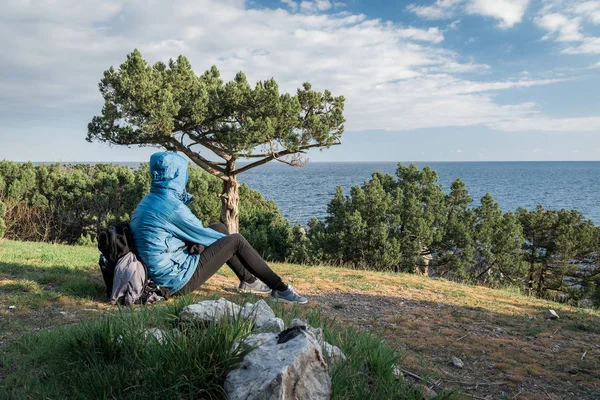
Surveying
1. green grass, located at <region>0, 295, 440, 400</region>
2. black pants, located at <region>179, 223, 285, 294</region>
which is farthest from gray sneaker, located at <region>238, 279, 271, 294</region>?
green grass, located at <region>0, 295, 440, 400</region>

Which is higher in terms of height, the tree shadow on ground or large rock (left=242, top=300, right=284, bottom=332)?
large rock (left=242, top=300, right=284, bottom=332)

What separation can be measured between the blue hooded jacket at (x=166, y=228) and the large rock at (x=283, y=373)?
7.56ft

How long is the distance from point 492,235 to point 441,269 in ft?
9.35

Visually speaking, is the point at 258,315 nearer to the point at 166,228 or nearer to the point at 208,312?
the point at 208,312

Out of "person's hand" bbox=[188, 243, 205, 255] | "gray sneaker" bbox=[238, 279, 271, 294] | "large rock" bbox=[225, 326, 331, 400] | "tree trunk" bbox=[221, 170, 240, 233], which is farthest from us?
"tree trunk" bbox=[221, 170, 240, 233]

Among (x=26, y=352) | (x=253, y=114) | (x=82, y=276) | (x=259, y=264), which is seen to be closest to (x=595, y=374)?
(x=259, y=264)

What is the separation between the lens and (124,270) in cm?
414

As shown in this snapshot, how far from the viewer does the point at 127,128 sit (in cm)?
1153

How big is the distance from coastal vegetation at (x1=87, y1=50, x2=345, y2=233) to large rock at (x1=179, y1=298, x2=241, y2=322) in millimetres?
8379

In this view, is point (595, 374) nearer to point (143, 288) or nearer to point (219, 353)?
point (219, 353)

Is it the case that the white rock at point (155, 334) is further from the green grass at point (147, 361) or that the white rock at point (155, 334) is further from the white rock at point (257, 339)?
the white rock at point (257, 339)

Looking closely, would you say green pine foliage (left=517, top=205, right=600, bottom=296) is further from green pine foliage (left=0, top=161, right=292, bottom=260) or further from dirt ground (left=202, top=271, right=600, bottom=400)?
dirt ground (left=202, top=271, right=600, bottom=400)

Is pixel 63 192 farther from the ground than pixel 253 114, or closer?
closer

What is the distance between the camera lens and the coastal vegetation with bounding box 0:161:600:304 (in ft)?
56.9
